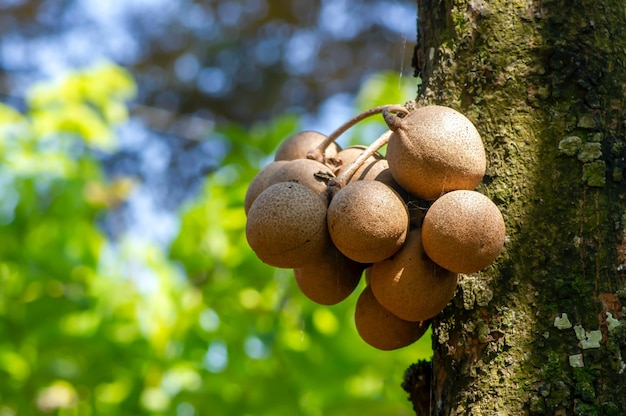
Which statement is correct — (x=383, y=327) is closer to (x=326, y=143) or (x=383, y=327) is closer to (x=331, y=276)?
(x=331, y=276)

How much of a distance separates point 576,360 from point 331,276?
519mm

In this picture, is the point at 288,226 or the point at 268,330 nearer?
the point at 288,226

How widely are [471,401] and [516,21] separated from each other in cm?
78

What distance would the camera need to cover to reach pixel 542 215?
4.77 feet

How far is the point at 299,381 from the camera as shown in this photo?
2994 millimetres

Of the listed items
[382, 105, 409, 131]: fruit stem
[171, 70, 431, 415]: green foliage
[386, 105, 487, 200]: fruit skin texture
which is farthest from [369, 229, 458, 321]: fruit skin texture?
[171, 70, 431, 415]: green foliage

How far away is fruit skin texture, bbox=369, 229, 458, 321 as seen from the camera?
1.43 m

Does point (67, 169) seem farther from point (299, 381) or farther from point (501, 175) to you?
point (501, 175)

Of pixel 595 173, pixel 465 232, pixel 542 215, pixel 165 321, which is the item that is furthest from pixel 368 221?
pixel 165 321

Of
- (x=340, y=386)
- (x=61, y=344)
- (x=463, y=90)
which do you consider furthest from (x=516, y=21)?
(x=61, y=344)

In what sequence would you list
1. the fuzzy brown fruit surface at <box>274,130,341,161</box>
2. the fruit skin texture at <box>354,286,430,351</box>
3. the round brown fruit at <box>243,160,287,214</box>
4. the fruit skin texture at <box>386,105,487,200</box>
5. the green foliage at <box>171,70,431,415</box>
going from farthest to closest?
the green foliage at <box>171,70,431,415</box>, the fuzzy brown fruit surface at <box>274,130,341,161</box>, the round brown fruit at <box>243,160,287,214</box>, the fruit skin texture at <box>354,286,430,351</box>, the fruit skin texture at <box>386,105,487,200</box>

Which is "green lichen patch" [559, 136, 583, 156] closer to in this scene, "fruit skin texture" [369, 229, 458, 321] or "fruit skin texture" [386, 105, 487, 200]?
"fruit skin texture" [386, 105, 487, 200]

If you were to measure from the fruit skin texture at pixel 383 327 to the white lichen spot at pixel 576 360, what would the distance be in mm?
320

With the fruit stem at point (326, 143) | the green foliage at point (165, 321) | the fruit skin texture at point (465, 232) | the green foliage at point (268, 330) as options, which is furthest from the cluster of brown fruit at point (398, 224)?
the green foliage at point (165, 321)
